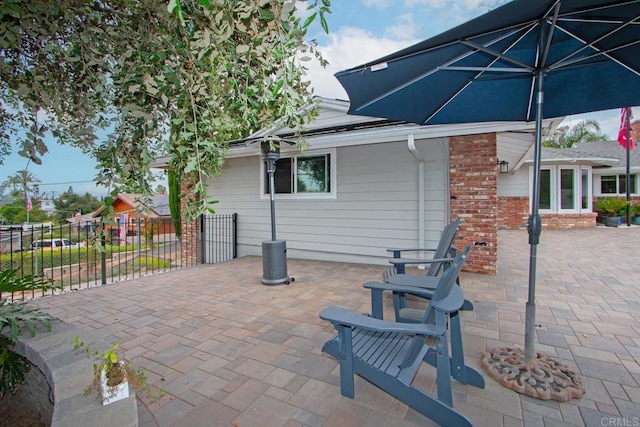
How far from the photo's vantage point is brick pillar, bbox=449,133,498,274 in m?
5.37

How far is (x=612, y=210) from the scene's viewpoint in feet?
44.0

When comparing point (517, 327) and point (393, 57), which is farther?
point (517, 327)

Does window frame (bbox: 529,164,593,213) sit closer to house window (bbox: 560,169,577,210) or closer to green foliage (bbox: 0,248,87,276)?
house window (bbox: 560,169,577,210)

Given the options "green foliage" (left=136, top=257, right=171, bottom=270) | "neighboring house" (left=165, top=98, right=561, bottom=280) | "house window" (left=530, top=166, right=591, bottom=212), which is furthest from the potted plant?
"green foliage" (left=136, top=257, right=171, bottom=270)

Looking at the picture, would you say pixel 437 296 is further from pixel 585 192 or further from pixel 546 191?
pixel 585 192

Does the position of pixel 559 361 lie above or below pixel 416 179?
below

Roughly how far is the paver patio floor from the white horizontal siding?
0.96 metres

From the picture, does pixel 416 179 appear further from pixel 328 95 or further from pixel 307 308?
pixel 307 308

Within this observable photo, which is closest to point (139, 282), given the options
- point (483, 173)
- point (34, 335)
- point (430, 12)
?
point (34, 335)

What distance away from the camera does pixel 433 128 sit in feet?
16.5

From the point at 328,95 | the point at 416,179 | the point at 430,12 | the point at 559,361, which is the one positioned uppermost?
the point at 430,12

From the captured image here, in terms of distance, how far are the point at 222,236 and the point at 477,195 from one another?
634 centimetres

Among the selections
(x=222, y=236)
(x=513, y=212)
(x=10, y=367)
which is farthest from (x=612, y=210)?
(x=10, y=367)

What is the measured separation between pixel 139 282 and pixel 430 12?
23.5 ft
